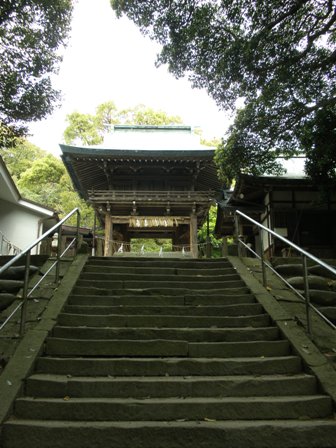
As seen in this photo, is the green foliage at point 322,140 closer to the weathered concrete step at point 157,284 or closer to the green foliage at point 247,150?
the green foliage at point 247,150

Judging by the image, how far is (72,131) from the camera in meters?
27.5

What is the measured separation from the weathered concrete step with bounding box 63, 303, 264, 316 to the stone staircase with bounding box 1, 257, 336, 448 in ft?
0.04

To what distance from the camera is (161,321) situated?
14.9 ft

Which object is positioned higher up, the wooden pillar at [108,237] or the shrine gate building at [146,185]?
the shrine gate building at [146,185]

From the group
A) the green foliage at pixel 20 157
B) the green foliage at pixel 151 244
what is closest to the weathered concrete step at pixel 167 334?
the green foliage at pixel 151 244

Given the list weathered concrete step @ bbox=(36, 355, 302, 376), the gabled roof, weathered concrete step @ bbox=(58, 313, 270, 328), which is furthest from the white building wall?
weathered concrete step @ bbox=(36, 355, 302, 376)

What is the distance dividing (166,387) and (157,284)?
2608mm

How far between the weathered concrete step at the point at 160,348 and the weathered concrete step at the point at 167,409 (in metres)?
0.78

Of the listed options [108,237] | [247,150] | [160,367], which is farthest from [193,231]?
[160,367]

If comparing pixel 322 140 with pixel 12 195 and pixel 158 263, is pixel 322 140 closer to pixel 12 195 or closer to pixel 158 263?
pixel 158 263

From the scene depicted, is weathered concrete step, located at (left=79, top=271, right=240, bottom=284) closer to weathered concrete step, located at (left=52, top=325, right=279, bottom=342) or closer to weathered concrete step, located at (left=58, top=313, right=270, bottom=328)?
weathered concrete step, located at (left=58, top=313, right=270, bottom=328)

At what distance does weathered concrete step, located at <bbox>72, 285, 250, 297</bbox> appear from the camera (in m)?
5.39

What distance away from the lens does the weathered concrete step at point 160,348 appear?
3883 millimetres

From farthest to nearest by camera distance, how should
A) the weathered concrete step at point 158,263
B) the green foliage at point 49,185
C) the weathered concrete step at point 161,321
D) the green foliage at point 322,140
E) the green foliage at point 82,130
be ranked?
the green foliage at point 82,130 → the green foliage at point 49,185 → the green foliage at point 322,140 → the weathered concrete step at point 158,263 → the weathered concrete step at point 161,321
